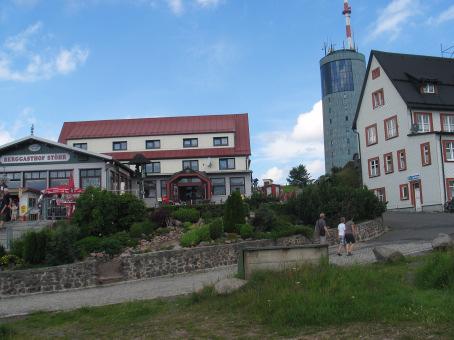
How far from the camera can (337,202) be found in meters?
28.2

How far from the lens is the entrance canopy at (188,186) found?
157ft

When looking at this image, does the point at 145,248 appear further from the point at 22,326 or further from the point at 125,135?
the point at 125,135

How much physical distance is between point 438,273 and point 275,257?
3.67 m

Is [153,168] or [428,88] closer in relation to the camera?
[428,88]

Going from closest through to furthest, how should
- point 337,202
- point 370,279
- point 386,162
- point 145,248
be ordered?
point 370,279 < point 145,248 < point 337,202 < point 386,162

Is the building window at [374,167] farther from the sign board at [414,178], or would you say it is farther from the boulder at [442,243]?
the boulder at [442,243]

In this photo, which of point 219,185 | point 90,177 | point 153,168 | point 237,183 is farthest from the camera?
point 153,168

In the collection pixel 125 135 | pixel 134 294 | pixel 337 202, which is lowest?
pixel 134 294

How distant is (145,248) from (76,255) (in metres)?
2.97

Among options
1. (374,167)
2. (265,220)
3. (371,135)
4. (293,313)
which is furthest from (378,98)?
(293,313)

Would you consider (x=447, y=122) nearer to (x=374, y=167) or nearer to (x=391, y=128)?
(x=391, y=128)

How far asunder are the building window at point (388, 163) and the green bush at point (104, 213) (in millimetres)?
28460

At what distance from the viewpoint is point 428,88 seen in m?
→ 49.0

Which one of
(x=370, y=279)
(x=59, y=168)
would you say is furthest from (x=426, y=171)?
(x=370, y=279)
